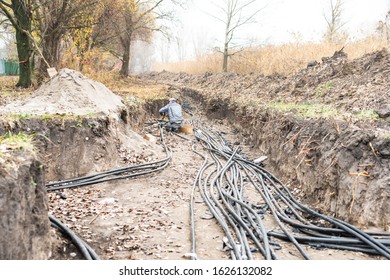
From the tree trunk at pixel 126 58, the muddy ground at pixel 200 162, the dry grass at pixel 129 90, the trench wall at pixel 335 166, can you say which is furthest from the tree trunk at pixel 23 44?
the tree trunk at pixel 126 58

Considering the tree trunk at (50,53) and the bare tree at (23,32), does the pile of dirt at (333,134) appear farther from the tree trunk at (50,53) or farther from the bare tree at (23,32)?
the bare tree at (23,32)

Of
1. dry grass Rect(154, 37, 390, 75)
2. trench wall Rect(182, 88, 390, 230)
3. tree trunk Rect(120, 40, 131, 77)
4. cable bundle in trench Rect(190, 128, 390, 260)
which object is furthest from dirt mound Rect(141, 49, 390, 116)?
tree trunk Rect(120, 40, 131, 77)

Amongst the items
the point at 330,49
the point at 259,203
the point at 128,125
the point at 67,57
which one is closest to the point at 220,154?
the point at 128,125

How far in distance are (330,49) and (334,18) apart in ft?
35.5

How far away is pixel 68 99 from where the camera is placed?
7664 mm

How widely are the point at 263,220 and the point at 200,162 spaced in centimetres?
334

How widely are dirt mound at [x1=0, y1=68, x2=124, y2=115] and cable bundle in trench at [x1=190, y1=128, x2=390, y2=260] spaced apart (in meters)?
2.86

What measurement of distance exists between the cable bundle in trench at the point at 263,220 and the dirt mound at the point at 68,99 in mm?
2864

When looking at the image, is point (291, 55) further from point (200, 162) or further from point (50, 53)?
point (50, 53)

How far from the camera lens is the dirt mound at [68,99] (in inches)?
271

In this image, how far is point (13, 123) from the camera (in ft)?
18.9

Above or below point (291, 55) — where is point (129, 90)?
below

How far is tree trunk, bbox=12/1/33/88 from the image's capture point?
1161cm

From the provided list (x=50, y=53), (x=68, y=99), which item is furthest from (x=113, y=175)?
(x=50, y=53)
